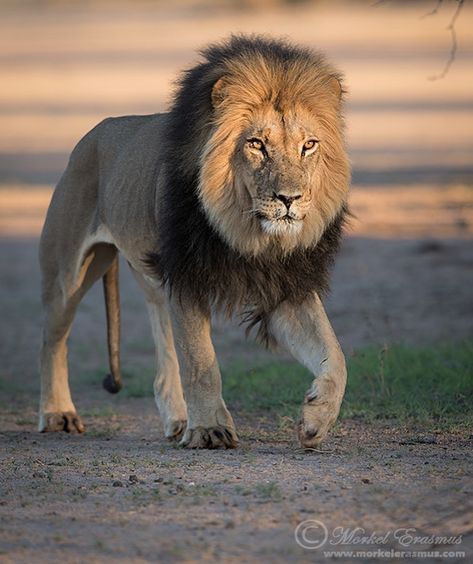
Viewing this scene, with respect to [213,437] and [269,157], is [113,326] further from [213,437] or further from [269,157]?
[269,157]

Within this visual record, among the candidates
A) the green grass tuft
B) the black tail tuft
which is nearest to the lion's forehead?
the green grass tuft

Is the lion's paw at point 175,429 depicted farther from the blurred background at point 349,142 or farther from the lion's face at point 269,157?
the lion's face at point 269,157

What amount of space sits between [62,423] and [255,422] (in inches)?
35.2

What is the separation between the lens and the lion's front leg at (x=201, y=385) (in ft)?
17.3

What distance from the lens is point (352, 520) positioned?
3959mm

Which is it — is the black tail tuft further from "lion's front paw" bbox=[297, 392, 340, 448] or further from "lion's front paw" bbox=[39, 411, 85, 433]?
"lion's front paw" bbox=[297, 392, 340, 448]

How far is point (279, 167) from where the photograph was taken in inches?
195

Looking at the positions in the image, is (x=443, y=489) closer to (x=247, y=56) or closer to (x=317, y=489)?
(x=317, y=489)

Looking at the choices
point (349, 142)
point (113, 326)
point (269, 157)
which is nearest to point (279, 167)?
point (269, 157)

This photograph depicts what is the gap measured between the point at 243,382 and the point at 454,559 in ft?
10.9

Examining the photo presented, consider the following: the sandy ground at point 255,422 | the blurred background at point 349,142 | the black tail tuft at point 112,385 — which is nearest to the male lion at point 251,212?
the sandy ground at point 255,422

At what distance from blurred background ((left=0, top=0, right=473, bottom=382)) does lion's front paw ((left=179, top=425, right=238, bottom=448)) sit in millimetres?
1376

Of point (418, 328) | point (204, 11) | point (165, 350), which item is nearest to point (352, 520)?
point (165, 350)

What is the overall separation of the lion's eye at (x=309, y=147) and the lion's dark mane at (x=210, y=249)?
35 cm
